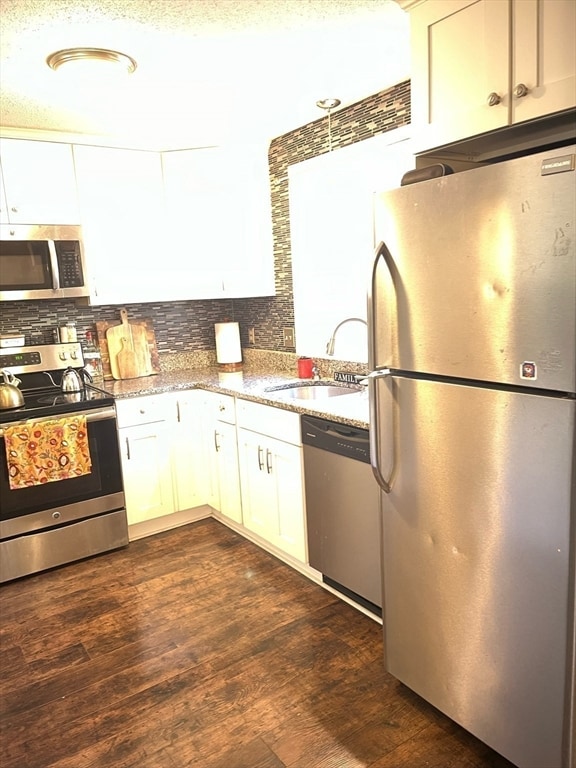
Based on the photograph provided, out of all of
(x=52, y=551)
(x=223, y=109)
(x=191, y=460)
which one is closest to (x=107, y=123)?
(x=223, y=109)

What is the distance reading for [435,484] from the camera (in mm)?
1686

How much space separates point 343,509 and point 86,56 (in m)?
2.01

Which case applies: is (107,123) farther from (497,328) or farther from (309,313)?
(497,328)

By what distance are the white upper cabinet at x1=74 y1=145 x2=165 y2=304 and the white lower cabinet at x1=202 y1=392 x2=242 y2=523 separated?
796mm

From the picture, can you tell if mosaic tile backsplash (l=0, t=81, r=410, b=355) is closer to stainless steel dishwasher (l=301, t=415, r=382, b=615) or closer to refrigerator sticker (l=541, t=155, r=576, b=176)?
stainless steel dishwasher (l=301, t=415, r=382, b=615)

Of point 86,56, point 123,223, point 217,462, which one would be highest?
point 86,56

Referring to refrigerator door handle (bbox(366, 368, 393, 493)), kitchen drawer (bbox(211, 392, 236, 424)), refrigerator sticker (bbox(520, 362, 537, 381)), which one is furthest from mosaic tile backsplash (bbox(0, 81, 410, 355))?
refrigerator sticker (bbox(520, 362, 537, 381))

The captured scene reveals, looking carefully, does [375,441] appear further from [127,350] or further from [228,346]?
[127,350]

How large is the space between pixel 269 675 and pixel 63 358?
2.21m

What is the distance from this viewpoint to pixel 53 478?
2.94m

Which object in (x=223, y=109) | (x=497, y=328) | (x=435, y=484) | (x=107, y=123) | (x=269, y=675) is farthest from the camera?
(x=107, y=123)

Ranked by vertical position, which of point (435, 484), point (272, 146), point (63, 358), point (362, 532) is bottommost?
Result: point (362, 532)

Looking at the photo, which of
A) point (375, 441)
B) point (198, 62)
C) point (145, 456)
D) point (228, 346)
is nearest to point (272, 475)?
point (145, 456)

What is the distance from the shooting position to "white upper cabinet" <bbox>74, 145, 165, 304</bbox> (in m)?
3.27
